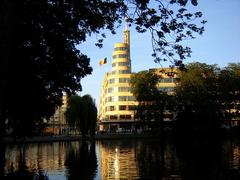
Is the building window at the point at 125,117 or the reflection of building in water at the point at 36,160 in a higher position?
the building window at the point at 125,117

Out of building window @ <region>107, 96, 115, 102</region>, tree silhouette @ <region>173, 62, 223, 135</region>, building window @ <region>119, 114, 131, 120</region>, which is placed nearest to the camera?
tree silhouette @ <region>173, 62, 223, 135</region>

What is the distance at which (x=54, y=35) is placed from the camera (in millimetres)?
20547

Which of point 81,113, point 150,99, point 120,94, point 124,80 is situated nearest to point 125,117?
point 120,94

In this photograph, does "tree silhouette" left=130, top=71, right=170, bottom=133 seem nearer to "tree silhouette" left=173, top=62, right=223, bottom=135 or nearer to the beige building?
"tree silhouette" left=173, top=62, right=223, bottom=135

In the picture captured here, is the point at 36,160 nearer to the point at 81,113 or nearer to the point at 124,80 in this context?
the point at 81,113

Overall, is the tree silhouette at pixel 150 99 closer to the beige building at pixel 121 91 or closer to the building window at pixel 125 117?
the beige building at pixel 121 91

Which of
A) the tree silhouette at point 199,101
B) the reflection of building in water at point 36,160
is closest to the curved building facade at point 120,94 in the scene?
the tree silhouette at point 199,101

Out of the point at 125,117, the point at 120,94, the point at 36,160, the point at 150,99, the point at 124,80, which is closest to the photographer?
the point at 36,160

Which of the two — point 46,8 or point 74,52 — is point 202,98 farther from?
point 46,8

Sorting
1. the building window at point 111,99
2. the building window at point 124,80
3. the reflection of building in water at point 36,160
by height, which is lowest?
the reflection of building in water at point 36,160

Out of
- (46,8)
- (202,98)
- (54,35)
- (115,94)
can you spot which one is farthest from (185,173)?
(115,94)

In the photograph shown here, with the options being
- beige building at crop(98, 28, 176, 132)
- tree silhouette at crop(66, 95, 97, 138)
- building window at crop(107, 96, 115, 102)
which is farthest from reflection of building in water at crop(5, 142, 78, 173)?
building window at crop(107, 96, 115, 102)

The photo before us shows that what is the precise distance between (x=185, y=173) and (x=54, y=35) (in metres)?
11.8

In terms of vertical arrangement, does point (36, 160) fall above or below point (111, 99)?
below
